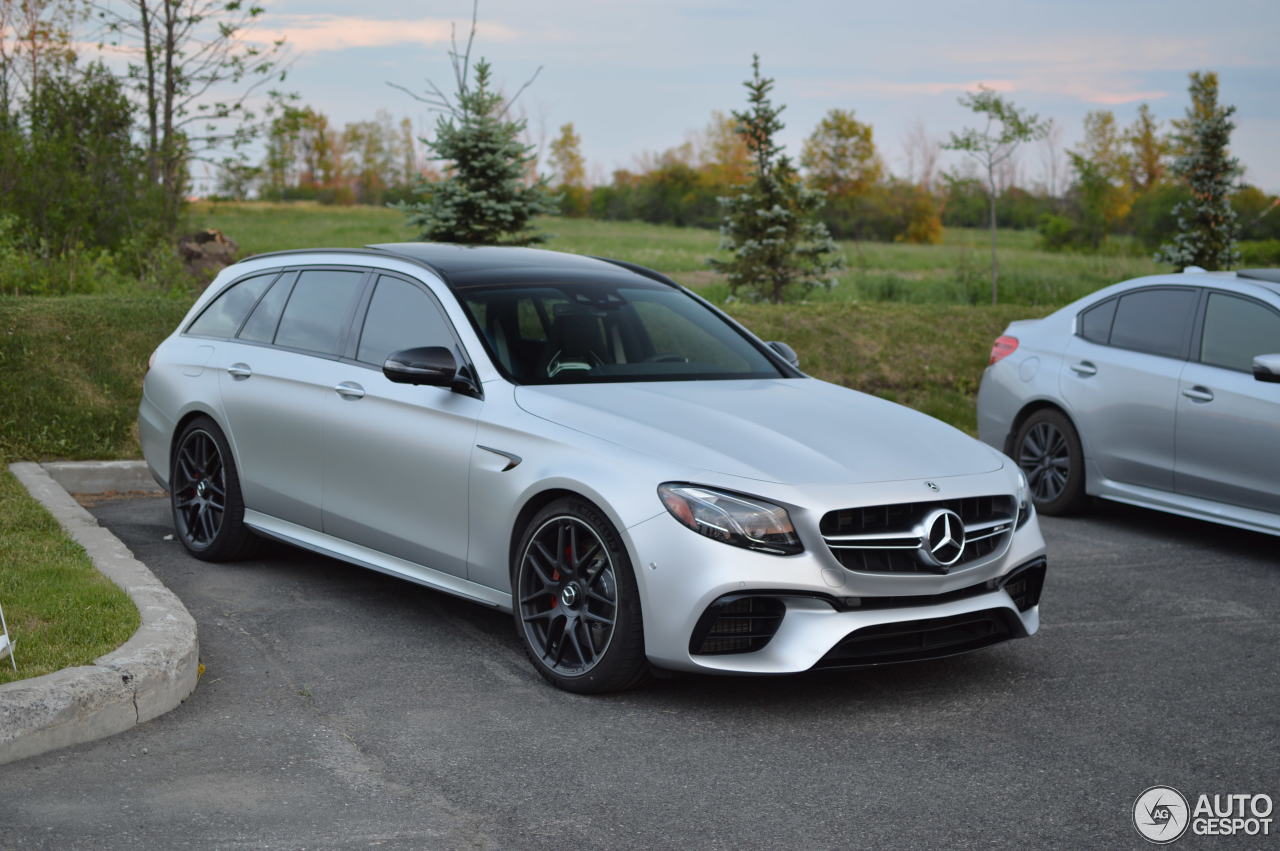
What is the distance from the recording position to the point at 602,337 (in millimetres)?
6324

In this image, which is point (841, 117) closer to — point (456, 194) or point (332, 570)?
point (456, 194)

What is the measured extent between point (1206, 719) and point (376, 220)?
191 ft

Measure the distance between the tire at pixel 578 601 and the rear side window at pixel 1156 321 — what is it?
16.2ft

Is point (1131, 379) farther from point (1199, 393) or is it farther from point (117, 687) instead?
point (117, 687)

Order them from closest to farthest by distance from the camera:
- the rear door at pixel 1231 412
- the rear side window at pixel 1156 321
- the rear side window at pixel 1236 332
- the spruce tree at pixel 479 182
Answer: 1. the rear door at pixel 1231 412
2. the rear side window at pixel 1236 332
3. the rear side window at pixel 1156 321
4. the spruce tree at pixel 479 182

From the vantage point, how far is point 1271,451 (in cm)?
779

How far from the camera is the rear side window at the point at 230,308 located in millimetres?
7641

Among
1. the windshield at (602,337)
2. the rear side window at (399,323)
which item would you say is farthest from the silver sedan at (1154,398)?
the rear side window at (399,323)

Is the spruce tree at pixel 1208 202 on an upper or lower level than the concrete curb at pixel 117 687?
upper

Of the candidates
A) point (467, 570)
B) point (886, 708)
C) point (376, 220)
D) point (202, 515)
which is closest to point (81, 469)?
point (202, 515)

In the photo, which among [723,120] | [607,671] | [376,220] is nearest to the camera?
[607,671]

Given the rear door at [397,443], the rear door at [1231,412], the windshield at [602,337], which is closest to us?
the rear door at [397,443]

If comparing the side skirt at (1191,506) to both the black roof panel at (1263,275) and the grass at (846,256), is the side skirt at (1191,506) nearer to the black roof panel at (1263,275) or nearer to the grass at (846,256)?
the black roof panel at (1263,275)

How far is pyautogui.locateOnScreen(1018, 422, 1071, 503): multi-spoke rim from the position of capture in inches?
368
